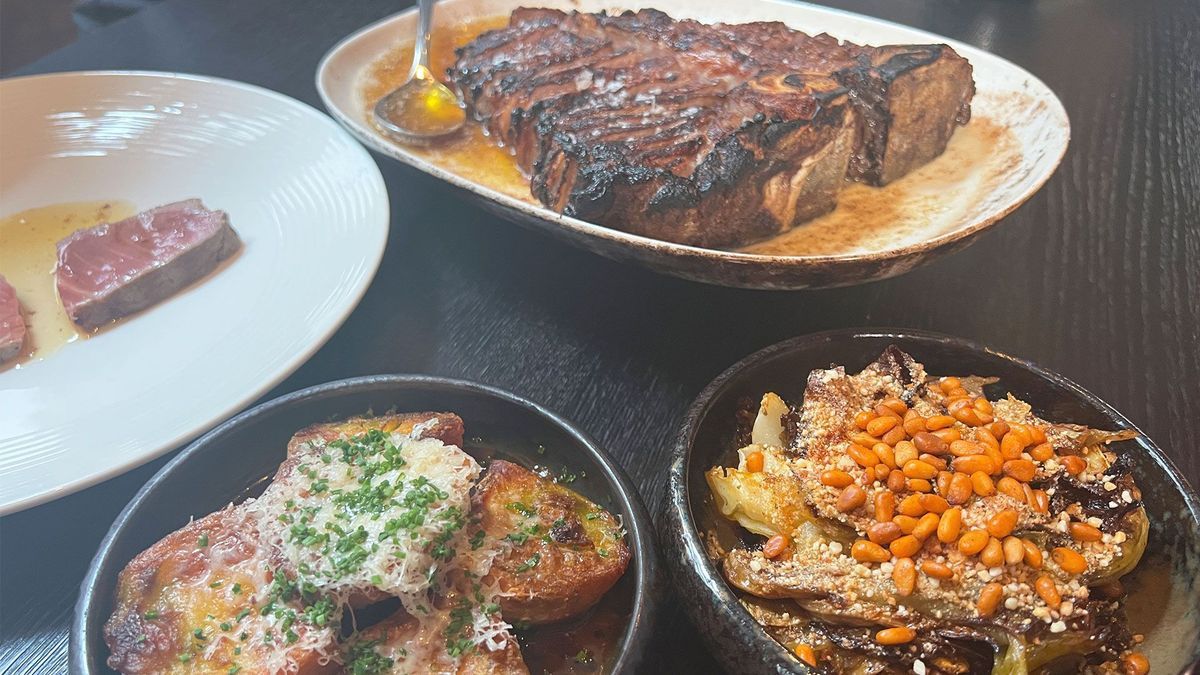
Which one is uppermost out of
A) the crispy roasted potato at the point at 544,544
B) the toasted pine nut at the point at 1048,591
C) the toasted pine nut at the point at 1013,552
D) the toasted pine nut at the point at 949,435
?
the toasted pine nut at the point at 949,435

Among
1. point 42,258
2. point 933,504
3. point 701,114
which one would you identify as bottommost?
point 42,258

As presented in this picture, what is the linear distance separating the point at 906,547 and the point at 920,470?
130 mm

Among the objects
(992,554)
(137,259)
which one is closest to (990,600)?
(992,554)

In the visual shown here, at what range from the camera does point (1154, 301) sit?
1.96 metres

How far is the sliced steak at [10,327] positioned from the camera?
177cm

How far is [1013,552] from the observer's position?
3.42ft

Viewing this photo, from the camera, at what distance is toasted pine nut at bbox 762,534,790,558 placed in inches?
44.0

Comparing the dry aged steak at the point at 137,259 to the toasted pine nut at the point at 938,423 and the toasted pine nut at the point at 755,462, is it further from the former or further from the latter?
the toasted pine nut at the point at 938,423

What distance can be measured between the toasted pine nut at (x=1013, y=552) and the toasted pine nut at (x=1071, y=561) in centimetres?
6

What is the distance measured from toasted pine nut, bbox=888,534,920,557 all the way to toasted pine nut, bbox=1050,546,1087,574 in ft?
0.65

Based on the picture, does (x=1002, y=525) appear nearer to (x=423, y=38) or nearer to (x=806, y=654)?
(x=806, y=654)

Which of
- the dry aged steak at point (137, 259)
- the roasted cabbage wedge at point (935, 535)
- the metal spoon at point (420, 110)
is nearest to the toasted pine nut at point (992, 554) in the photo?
the roasted cabbage wedge at point (935, 535)

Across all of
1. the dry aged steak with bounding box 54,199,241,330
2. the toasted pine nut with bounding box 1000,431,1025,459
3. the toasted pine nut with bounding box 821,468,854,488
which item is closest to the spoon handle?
the dry aged steak with bounding box 54,199,241,330

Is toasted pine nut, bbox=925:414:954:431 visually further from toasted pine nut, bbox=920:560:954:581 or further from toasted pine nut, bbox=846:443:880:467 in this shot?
toasted pine nut, bbox=920:560:954:581
